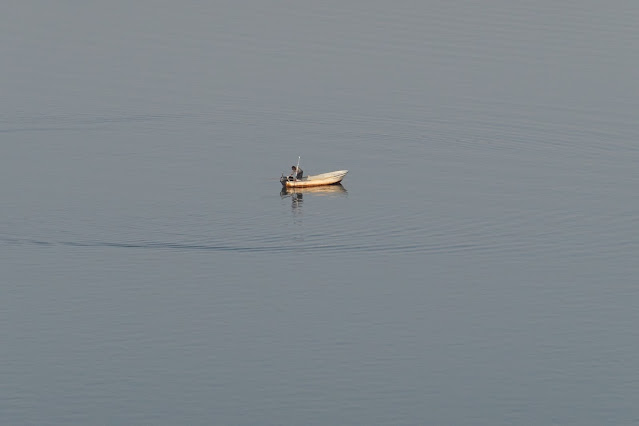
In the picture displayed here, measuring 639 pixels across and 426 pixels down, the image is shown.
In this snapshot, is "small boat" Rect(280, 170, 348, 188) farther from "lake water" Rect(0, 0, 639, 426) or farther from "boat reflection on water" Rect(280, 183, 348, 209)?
"lake water" Rect(0, 0, 639, 426)

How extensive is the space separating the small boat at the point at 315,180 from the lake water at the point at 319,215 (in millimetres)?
1260

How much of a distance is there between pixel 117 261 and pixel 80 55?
5835cm

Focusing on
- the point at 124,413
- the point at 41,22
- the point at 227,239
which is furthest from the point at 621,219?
the point at 41,22

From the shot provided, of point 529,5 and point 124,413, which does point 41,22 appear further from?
point 124,413

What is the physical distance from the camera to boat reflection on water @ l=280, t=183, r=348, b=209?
103 metres

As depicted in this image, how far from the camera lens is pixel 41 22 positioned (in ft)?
497

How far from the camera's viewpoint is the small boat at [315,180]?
104 m

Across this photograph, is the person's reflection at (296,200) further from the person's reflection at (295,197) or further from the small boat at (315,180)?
the small boat at (315,180)

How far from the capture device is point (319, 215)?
322 ft

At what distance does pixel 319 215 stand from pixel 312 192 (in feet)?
24.7

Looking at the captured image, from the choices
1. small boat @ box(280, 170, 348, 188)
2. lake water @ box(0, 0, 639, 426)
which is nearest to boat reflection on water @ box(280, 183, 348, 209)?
small boat @ box(280, 170, 348, 188)

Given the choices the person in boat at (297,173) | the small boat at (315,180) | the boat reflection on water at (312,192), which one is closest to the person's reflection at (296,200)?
the boat reflection on water at (312,192)

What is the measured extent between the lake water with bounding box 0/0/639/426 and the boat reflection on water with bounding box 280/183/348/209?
1.81ft

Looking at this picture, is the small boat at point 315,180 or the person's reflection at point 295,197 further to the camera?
the small boat at point 315,180
